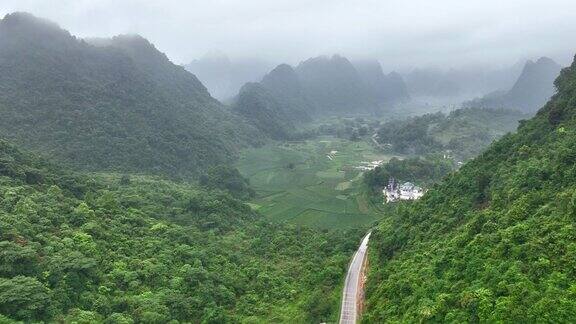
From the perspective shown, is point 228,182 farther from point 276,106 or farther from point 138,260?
point 276,106

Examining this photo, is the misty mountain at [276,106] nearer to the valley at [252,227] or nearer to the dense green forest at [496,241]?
the valley at [252,227]

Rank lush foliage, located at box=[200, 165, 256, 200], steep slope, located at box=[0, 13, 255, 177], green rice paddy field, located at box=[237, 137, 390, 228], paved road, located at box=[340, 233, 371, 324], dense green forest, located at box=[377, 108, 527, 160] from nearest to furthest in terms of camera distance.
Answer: paved road, located at box=[340, 233, 371, 324], green rice paddy field, located at box=[237, 137, 390, 228], lush foliage, located at box=[200, 165, 256, 200], steep slope, located at box=[0, 13, 255, 177], dense green forest, located at box=[377, 108, 527, 160]

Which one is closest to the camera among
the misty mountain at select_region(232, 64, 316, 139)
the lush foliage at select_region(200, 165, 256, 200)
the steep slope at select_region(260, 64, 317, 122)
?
the lush foliage at select_region(200, 165, 256, 200)

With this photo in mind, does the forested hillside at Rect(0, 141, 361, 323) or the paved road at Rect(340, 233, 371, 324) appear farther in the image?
the paved road at Rect(340, 233, 371, 324)

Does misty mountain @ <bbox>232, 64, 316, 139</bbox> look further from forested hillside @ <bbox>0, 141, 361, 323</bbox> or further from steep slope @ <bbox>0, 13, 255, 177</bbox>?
forested hillside @ <bbox>0, 141, 361, 323</bbox>

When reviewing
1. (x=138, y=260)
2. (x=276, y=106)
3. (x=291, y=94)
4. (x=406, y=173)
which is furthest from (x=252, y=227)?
(x=291, y=94)

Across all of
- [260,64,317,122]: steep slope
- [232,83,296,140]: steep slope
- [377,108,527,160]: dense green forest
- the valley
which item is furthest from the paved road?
[260,64,317,122]: steep slope

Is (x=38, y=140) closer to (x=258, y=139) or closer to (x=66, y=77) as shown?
(x=66, y=77)
